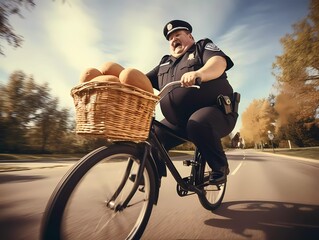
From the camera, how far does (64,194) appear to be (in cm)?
133

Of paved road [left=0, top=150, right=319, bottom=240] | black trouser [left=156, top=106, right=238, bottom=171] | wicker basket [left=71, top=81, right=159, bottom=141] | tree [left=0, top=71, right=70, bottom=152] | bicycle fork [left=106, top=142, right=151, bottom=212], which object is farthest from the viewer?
tree [left=0, top=71, right=70, bottom=152]

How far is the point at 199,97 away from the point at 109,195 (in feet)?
4.40

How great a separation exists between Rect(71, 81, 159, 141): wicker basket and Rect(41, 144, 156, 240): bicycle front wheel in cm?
19

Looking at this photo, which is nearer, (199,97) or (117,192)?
(117,192)

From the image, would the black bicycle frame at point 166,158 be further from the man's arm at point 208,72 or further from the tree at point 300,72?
the tree at point 300,72

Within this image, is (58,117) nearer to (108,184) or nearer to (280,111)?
(280,111)

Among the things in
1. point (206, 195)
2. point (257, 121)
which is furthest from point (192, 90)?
point (257, 121)

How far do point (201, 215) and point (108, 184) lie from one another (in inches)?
52.8

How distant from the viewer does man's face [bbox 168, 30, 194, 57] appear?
266 cm

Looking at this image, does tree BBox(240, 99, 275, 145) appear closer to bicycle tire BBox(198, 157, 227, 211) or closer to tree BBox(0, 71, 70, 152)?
tree BBox(0, 71, 70, 152)

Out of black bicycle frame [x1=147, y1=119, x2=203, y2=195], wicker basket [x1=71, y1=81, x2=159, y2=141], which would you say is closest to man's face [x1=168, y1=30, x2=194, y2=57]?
black bicycle frame [x1=147, y1=119, x2=203, y2=195]

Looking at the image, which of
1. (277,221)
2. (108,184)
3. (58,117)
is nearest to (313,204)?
(277,221)

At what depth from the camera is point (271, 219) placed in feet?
8.30

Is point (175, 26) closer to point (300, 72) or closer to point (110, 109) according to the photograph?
point (110, 109)
